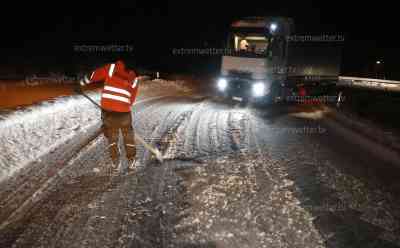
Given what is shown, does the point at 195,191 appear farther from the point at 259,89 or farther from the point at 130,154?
the point at 259,89

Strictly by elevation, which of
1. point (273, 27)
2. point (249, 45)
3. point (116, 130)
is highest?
point (273, 27)

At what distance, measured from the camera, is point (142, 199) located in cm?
506

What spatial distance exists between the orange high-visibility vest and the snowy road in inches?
45.4

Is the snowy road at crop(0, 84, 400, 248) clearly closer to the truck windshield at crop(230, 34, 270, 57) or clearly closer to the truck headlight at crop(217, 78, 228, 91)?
the truck windshield at crop(230, 34, 270, 57)

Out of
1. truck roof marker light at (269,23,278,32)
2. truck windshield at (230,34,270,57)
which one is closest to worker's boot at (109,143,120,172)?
truck windshield at (230,34,270,57)

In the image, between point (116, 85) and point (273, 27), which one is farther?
point (273, 27)

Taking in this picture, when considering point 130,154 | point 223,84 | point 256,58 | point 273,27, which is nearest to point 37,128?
point 130,154

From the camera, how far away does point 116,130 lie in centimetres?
646

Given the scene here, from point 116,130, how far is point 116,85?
3.02 feet

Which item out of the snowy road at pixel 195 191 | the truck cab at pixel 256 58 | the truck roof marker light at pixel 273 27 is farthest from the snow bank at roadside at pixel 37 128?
the truck roof marker light at pixel 273 27

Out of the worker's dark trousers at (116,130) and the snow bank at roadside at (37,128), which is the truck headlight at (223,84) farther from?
the worker's dark trousers at (116,130)

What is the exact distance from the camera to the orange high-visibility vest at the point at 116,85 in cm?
598

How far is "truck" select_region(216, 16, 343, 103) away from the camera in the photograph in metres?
14.1

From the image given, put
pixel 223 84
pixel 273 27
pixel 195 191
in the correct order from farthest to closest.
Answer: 1. pixel 223 84
2. pixel 273 27
3. pixel 195 191
